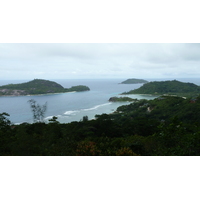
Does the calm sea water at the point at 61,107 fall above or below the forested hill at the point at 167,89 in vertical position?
below

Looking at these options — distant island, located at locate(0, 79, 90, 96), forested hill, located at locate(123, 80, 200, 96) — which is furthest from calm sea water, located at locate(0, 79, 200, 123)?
forested hill, located at locate(123, 80, 200, 96)

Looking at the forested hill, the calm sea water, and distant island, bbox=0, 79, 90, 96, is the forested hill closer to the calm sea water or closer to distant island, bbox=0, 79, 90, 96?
the calm sea water

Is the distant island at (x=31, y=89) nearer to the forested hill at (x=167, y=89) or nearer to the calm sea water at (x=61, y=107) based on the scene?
the calm sea water at (x=61, y=107)

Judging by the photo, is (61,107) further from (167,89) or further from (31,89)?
(167,89)

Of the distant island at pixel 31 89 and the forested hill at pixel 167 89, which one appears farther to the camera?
the forested hill at pixel 167 89

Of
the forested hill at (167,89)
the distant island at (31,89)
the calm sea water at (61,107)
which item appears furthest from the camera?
the forested hill at (167,89)

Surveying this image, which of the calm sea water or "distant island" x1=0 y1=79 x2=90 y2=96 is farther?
"distant island" x1=0 y1=79 x2=90 y2=96

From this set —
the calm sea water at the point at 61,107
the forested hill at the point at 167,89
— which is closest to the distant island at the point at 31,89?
the calm sea water at the point at 61,107

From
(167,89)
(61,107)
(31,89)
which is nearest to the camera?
(61,107)

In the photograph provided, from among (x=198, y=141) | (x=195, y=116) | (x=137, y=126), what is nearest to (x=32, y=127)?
(x=137, y=126)

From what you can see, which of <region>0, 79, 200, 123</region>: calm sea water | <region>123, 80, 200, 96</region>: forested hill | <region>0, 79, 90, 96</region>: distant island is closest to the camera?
<region>0, 79, 200, 123</region>: calm sea water

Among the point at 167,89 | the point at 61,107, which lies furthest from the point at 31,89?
the point at 167,89
